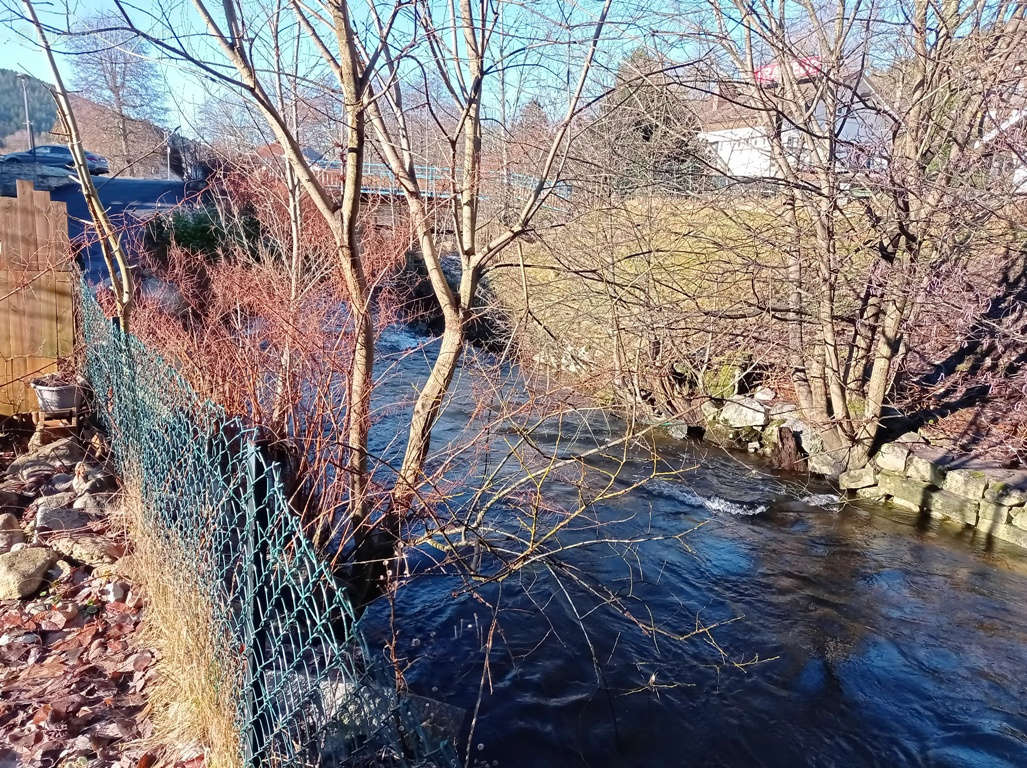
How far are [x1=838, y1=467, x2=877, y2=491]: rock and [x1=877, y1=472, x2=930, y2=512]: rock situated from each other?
8 centimetres

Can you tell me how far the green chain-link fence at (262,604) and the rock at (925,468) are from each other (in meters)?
6.61

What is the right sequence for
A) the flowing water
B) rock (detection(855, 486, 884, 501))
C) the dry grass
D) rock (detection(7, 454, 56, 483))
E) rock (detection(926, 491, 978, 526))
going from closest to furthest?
the dry grass, the flowing water, rock (detection(7, 454, 56, 483)), rock (detection(926, 491, 978, 526)), rock (detection(855, 486, 884, 501))

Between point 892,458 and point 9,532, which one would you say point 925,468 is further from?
point 9,532

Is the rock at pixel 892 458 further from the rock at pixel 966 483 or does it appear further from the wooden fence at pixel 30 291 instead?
the wooden fence at pixel 30 291

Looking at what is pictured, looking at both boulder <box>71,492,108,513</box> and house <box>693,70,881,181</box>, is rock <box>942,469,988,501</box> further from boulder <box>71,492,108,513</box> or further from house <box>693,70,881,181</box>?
boulder <box>71,492,108,513</box>

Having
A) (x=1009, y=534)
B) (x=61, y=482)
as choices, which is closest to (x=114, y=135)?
(x=61, y=482)

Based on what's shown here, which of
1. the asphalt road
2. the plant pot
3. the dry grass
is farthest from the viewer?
the asphalt road

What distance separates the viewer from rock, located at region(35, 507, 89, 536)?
402 centimetres

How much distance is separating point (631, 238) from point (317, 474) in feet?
20.9

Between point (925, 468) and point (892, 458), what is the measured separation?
379mm

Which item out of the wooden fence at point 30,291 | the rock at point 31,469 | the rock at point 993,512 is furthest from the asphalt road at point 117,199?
the rock at point 993,512

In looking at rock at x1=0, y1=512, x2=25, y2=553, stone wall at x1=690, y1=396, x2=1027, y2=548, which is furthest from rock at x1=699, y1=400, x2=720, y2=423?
rock at x1=0, y1=512, x2=25, y2=553

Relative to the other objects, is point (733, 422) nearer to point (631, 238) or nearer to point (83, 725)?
point (631, 238)

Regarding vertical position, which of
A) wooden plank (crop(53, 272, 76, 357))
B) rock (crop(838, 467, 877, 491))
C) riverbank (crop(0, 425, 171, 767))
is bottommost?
rock (crop(838, 467, 877, 491))
